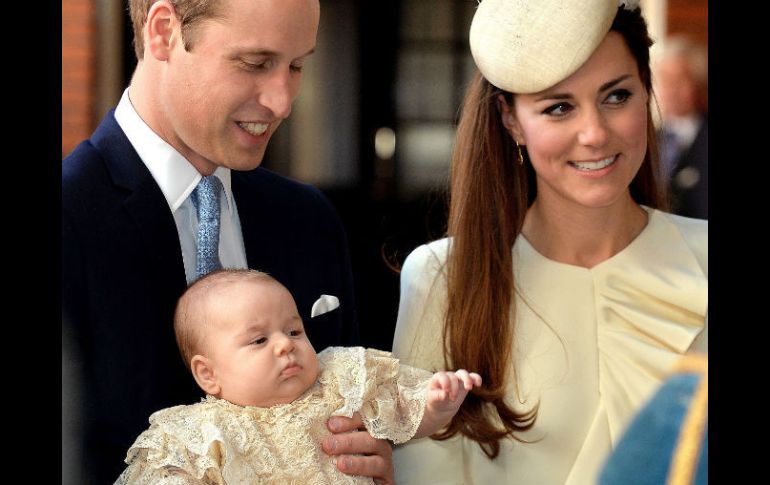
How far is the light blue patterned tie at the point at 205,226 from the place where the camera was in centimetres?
156

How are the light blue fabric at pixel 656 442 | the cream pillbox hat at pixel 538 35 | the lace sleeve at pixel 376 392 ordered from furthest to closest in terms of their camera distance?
the light blue fabric at pixel 656 442, the cream pillbox hat at pixel 538 35, the lace sleeve at pixel 376 392

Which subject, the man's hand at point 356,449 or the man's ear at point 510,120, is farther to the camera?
the man's ear at point 510,120

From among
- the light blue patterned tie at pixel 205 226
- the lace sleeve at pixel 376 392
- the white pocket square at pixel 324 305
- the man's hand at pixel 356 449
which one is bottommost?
the man's hand at pixel 356 449

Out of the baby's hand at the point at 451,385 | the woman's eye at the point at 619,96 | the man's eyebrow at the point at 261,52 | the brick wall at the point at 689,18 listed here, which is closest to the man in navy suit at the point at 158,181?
the man's eyebrow at the point at 261,52

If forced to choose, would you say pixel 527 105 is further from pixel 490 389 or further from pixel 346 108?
pixel 490 389

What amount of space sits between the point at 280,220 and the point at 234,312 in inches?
8.2

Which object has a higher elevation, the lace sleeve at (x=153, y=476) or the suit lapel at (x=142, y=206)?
the suit lapel at (x=142, y=206)

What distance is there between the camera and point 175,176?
1.54 metres

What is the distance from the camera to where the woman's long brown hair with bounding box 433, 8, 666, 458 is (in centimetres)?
181

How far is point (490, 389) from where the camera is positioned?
1807mm

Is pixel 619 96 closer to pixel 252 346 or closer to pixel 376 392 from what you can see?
pixel 376 392

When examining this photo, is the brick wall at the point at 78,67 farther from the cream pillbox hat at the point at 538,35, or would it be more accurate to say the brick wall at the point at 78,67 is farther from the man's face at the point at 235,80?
the cream pillbox hat at the point at 538,35

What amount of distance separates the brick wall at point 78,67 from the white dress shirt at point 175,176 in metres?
0.07
